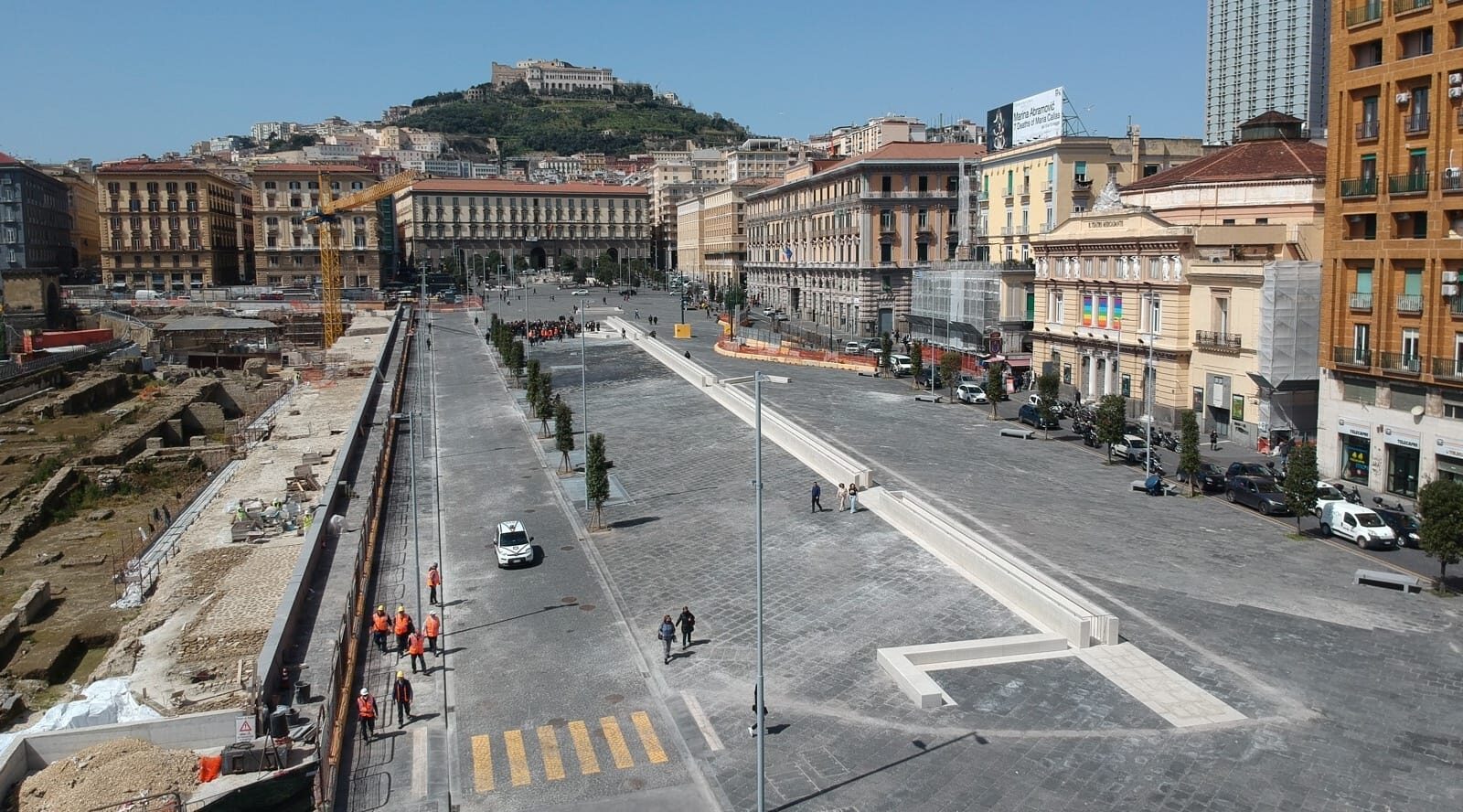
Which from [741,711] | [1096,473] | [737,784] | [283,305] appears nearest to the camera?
[737,784]

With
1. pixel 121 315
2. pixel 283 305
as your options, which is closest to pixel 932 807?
pixel 121 315

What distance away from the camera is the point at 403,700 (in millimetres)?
23016

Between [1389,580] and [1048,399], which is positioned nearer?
[1389,580]

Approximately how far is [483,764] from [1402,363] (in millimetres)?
33999

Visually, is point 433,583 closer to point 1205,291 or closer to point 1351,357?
point 1351,357

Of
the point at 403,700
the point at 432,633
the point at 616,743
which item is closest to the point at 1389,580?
the point at 616,743

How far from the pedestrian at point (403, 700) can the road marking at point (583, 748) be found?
3381 millimetres

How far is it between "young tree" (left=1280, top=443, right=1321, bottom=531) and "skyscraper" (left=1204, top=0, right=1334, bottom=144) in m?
126

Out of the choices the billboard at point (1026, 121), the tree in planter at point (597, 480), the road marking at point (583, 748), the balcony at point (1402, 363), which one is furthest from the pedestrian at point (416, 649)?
the billboard at point (1026, 121)

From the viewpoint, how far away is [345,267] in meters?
158

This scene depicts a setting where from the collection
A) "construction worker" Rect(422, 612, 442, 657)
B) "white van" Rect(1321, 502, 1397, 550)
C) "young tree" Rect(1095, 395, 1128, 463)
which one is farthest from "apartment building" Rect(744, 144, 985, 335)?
"construction worker" Rect(422, 612, 442, 657)

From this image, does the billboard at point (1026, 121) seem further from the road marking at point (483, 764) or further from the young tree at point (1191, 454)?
the road marking at point (483, 764)

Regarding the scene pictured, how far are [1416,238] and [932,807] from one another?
30638 millimetres

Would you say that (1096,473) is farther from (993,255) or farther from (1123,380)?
(993,255)
